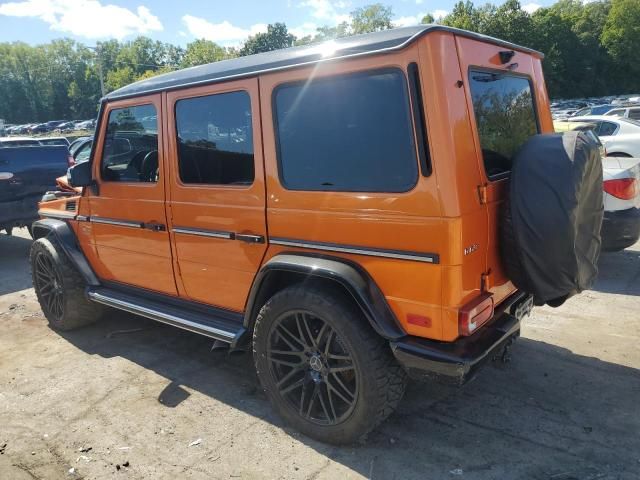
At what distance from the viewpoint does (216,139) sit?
10.8ft

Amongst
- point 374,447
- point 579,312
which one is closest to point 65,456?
point 374,447

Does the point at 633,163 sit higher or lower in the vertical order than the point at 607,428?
higher

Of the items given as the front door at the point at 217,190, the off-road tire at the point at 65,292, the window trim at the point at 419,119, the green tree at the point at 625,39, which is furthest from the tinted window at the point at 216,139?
the green tree at the point at 625,39

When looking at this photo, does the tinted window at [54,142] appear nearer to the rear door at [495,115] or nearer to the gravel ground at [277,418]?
the gravel ground at [277,418]

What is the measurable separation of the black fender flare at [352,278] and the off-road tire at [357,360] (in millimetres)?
91

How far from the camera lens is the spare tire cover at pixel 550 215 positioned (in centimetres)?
244

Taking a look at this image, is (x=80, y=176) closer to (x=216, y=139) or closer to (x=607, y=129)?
(x=216, y=139)

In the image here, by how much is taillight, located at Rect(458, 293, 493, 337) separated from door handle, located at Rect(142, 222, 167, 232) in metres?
2.24

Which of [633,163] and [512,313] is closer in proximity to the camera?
[512,313]

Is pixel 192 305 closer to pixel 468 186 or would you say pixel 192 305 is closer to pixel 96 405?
pixel 96 405

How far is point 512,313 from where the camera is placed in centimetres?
296

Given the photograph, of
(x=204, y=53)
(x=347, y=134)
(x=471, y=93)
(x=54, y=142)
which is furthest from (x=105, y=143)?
(x=204, y=53)

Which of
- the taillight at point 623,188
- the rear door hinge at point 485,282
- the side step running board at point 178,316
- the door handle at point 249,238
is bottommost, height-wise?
the side step running board at point 178,316

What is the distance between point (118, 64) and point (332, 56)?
4034 inches
